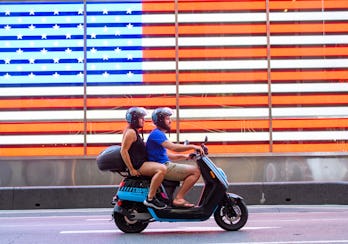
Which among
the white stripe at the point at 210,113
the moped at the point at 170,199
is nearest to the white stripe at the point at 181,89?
the white stripe at the point at 210,113

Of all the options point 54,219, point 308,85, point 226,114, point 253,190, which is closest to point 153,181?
point 54,219

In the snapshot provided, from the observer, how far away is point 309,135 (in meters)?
15.5

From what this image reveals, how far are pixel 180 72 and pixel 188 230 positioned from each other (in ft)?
25.7

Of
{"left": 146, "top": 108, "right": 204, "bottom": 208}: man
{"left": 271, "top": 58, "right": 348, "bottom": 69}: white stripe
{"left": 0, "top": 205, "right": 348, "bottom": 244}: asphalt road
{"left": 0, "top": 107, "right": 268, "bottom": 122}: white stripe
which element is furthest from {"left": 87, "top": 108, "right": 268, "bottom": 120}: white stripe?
{"left": 146, "top": 108, "right": 204, "bottom": 208}: man

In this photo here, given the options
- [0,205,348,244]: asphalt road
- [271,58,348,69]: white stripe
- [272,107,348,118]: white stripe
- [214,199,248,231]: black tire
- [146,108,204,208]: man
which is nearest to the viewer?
[0,205,348,244]: asphalt road

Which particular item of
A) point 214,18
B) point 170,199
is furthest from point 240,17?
point 170,199

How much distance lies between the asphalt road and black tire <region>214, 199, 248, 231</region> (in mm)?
113

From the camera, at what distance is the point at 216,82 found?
15680 mm

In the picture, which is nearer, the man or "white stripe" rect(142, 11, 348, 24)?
the man

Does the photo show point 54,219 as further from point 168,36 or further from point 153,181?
point 168,36

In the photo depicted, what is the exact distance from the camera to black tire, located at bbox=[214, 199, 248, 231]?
8.02 metres

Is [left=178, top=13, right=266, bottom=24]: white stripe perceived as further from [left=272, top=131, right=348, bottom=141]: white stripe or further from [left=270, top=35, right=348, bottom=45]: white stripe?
[left=272, top=131, right=348, bottom=141]: white stripe

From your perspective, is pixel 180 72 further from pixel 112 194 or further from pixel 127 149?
pixel 127 149

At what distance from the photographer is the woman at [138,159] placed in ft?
25.5
